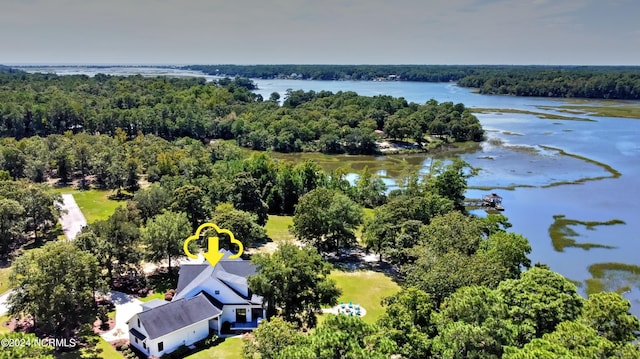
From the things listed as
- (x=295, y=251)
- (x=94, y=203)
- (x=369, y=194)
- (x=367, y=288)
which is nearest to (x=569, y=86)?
(x=369, y=194)

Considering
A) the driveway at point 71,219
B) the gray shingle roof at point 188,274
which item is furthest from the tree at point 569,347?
the driveway at point 71,219

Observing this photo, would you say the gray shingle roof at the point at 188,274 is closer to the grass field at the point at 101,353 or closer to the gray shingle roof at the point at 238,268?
the gray shingle roof at the point at 238,268

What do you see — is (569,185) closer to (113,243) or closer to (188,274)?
(188,274)

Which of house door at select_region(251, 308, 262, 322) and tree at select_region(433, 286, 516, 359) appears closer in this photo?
tree at select_region(433, 286, 516, 359)

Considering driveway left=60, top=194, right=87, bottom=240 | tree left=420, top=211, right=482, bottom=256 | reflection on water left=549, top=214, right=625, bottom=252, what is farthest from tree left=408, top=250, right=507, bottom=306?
driveway left=60, top=194, right=87, bottom=240

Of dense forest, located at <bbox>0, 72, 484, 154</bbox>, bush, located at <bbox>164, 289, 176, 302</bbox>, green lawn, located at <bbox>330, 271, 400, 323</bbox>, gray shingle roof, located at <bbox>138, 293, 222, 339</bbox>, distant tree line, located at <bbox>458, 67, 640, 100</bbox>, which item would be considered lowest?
green lawn, located at <bbox>330, 271, 400, 323</bbox>

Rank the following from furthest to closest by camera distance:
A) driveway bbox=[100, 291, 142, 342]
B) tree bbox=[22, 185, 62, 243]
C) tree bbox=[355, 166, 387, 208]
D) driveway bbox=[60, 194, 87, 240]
Answer: tree bbox=[355, 166, 387, 208] < driveway bbox=[60, 194, 87, 240] < tree bbox=[22, 185, 62, 243] < driveway bbox=[100, 291, 142, 342]

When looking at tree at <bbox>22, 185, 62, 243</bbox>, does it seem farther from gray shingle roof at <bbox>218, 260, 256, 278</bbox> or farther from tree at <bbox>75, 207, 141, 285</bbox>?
gray shingle roof at <bbox>218, 260, 256, 278</bbox>
